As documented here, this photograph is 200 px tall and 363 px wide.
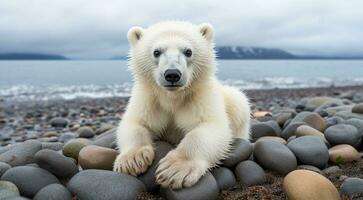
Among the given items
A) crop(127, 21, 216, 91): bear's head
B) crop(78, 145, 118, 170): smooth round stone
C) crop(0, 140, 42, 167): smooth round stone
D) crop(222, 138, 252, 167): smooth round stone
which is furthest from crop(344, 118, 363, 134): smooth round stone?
crop(0, 140, 42, 167): smooth round stone

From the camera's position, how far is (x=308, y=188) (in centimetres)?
372

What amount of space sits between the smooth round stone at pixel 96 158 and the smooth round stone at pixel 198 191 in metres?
A: 0.90

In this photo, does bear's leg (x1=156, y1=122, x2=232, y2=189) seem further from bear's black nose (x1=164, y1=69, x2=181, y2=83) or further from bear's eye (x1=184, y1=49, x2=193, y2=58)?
bear's eye (x1=184, y1=49, x2=193, y2=58)

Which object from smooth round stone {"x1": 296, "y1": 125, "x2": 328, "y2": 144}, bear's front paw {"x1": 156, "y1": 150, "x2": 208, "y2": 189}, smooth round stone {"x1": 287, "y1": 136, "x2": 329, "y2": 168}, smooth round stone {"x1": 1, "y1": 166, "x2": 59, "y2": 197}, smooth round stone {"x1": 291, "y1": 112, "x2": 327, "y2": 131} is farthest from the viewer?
smooth round stone {"x1": 291, "y1": 112, "x2": 327, "y2": 131}

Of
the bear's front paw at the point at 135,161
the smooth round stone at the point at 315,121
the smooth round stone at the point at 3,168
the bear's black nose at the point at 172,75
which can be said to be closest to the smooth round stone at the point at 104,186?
the bear's front paw at the point at 135,161

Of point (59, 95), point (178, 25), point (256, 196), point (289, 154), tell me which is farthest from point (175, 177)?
point (59, 95)

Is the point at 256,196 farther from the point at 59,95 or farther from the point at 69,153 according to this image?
the point at 59,95

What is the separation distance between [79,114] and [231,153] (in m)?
10.8

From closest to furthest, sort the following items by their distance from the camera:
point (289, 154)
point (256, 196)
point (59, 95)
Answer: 1. point (256, 196)
2. point (289, 154)
3. point (59, 95)

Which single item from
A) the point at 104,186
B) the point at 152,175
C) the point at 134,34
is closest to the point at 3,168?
the point at 104,186

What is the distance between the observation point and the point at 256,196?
12.9ft

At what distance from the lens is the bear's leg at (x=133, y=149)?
4.18 metres

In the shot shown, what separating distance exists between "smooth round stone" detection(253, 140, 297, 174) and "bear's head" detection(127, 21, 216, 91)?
983 millimetres

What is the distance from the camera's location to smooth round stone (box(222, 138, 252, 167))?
4.62m
